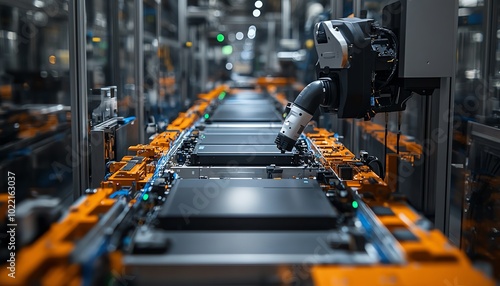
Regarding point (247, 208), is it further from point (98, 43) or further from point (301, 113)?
point (98, 43)

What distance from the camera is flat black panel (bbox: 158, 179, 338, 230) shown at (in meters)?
2.09

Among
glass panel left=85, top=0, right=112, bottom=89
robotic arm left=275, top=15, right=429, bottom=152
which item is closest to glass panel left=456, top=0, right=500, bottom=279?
robotic arm left=275, top=15, right=429, bottom=152

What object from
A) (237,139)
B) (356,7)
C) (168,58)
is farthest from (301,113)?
(168,58)

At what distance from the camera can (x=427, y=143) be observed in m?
3.61

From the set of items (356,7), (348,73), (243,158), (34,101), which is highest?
(356,7)

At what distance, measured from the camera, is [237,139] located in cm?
400

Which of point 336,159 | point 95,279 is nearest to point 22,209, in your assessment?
point 95,279

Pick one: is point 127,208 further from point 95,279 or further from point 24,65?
point 24,65

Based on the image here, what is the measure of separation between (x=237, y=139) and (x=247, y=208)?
1821 mm

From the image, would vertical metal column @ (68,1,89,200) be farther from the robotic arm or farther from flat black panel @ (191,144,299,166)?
the robotic arm

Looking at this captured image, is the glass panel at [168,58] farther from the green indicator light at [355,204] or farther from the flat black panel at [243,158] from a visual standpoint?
the green indicator light at [355,204]

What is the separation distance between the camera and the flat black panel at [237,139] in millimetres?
3848

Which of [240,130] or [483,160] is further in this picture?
[240,130]

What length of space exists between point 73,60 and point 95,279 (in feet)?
6.47
